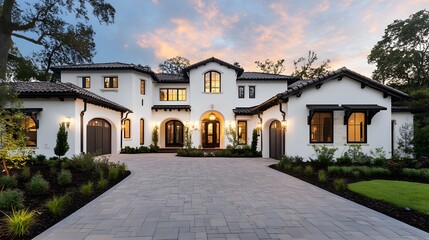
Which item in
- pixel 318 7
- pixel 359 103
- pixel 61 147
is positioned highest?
pixel 318 7

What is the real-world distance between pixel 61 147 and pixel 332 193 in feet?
41.1

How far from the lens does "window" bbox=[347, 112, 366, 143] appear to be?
12.6m

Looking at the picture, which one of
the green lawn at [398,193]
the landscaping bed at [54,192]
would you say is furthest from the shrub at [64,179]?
the green lawn at [398,193]

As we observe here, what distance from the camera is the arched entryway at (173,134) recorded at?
22.5m

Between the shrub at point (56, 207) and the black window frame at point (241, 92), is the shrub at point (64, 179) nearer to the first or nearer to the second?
the shrub at point (56, 207)

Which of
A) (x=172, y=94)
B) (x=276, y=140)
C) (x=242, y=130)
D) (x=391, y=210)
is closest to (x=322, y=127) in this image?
(x=276, y=140)

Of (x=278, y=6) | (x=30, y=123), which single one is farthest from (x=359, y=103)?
(x=30, y=123)

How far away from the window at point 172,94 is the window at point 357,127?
1361 centimetres

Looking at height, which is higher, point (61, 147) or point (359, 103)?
point (359, 103)

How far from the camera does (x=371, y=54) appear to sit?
28.0 m

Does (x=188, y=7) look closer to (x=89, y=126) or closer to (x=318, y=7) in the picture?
(x=318, y=7)

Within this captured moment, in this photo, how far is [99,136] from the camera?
16.2 meters

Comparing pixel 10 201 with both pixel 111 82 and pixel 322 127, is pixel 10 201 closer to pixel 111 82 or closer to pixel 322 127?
pixel 322 127

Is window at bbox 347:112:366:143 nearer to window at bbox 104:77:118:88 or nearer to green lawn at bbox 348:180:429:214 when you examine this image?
green lawn at bbox 348:180:429:214
